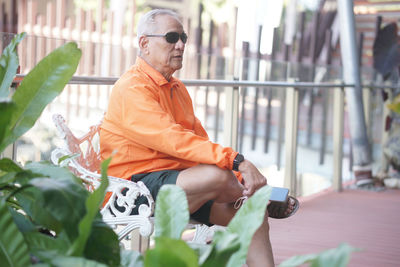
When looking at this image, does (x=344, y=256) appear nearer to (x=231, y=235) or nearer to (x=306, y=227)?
(x=231, y=235)

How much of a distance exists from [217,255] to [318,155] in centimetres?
652

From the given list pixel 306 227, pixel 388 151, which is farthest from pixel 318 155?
pixel 306 227

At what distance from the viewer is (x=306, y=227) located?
405 centimetres

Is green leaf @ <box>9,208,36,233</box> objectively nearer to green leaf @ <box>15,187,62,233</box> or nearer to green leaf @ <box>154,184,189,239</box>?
green leaf @ <box>15,187,62,233</box>

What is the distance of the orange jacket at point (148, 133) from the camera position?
8.05 feet

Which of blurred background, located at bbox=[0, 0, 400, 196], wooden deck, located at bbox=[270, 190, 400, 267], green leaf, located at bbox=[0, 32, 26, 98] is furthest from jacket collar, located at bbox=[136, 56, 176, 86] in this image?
blurred background, located at bbox=[0, 0, 400, 196]

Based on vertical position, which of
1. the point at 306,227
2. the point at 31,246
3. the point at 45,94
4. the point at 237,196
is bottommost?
the point at 306,227

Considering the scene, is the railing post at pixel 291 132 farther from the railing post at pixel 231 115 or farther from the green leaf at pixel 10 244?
the green leaf at pixel 10 244

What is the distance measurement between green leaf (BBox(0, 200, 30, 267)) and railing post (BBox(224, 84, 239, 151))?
3010 mm

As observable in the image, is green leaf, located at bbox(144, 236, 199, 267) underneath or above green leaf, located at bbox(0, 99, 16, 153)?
underneath

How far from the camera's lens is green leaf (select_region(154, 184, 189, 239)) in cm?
121

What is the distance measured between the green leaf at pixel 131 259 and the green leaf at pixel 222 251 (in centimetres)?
15

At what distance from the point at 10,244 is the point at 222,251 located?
1.18ft

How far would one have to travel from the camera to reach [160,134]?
246 centimetres
